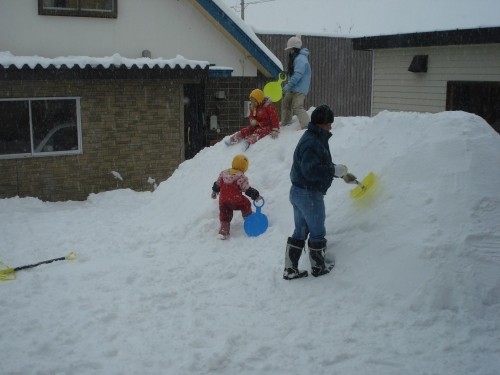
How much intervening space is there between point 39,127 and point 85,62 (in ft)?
5.82

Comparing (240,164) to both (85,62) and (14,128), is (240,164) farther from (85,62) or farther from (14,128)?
(14,128)

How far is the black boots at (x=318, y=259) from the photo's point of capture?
517 centimetres

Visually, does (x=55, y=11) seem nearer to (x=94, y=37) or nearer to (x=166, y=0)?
(x=94, y=37)

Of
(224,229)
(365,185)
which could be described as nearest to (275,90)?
(224,229)

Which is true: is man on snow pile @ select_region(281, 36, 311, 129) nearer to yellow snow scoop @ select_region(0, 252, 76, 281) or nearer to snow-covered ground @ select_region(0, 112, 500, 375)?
snow-covered ground @ select_region(0, 112, 500, 375)

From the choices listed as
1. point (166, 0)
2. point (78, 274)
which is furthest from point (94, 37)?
point (78, 274)

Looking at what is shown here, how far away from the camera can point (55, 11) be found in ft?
36.9

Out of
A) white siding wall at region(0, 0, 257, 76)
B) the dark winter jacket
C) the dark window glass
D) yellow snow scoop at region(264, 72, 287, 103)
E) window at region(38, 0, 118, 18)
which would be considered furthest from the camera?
window at region(38, 0, 118, 18)

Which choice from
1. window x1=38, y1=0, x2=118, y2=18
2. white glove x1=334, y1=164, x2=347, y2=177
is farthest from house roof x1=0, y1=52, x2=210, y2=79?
white glove x1=334, y1=164, x2=347, y2=177

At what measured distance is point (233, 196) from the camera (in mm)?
6746

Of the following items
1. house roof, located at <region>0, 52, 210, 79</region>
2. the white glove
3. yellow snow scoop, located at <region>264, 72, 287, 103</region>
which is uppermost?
house roof, located at <region>0, 52, 210, 79</region>

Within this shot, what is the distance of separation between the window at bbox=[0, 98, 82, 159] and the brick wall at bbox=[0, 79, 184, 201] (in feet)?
0.49

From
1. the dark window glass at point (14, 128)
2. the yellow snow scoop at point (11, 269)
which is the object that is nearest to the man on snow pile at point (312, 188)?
the yellow snow scoop at point (11, 269)

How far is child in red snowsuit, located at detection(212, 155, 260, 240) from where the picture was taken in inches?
264
